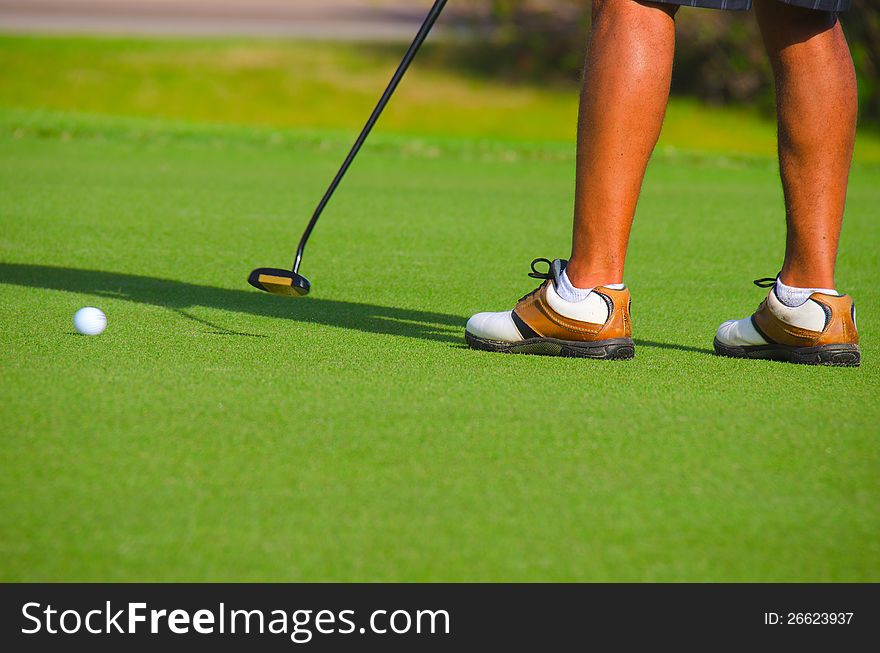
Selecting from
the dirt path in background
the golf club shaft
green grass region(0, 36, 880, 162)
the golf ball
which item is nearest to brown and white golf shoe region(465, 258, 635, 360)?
the golf club shaft

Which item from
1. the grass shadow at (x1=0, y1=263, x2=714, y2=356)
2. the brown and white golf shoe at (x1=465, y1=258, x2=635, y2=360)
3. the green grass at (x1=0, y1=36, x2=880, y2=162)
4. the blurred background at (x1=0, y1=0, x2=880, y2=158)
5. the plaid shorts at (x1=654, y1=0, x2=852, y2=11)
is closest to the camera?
the plaid shorts at (x1=654, y1=0, x2=852, y2=11)

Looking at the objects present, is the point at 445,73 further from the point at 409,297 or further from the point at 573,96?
the point at 409,297

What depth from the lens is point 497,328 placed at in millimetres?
2580

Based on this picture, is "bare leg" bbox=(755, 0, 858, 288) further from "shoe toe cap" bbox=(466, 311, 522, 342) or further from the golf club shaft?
the golf club shaft

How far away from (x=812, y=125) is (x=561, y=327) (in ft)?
2.09

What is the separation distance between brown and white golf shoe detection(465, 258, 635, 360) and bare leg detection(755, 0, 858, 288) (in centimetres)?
38

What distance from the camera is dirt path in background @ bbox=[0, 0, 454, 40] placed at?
22.6m

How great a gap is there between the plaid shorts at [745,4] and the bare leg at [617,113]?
0.07m

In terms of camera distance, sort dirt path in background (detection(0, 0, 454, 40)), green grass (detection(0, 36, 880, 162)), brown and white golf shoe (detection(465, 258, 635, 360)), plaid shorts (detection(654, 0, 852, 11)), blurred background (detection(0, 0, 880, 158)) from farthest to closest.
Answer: dirt path in background (detection(0, 0, 454, 40)) → blurred background (detection(0, 0, 880, 158)) → green grass (detection(0, 36, 880, 162)) → brown and white golf shoe (detection(465, 258, 635, 360)) → plaid shorts (detection(654, 0, 852, 11))

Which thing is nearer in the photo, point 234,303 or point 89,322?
point 89,322

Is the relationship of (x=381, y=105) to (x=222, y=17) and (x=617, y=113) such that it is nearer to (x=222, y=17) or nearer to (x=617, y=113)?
(x=617, y=113)

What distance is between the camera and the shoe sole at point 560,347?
2527 mm

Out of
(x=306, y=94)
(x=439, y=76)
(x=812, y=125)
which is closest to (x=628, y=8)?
(x=812, y=125)

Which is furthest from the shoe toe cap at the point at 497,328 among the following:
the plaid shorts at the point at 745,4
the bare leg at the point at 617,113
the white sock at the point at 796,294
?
the plaid shorts at the point at 745,4
